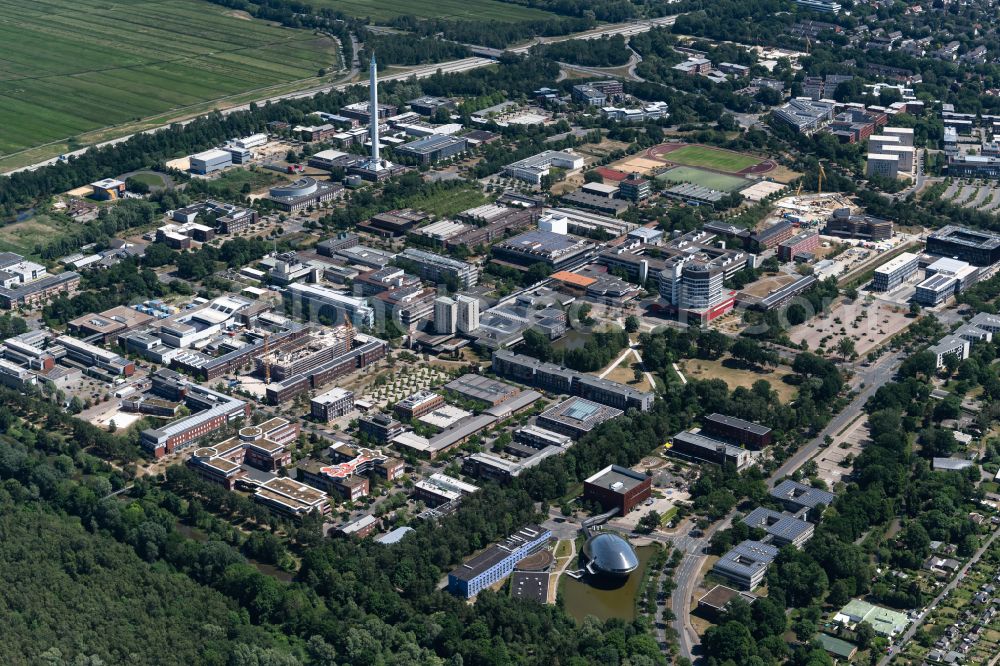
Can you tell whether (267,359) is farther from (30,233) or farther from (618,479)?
(30,233)

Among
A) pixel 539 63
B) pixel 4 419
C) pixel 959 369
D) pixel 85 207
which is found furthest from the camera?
pixel 539 63

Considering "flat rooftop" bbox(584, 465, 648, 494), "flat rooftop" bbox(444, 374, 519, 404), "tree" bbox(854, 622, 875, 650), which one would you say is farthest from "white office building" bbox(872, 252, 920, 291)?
"tree" bbox(854, 622, 875, 650)

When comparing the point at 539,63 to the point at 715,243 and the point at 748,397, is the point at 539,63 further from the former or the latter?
the point at 748,397

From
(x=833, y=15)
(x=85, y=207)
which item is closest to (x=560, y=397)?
(x=85, y=207)

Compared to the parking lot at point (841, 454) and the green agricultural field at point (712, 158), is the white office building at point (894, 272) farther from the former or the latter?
the green agricultural field at point (712, 158)

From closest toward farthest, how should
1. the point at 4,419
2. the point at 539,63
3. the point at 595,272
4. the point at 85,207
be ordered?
the point at 4,419
the point at 595,272
the point at 85,207
the point at 539,63

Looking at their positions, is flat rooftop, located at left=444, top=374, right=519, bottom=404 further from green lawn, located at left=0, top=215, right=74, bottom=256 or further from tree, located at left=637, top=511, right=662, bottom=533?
green lawn, located at left=0, top=215, right=74, bottom=256
